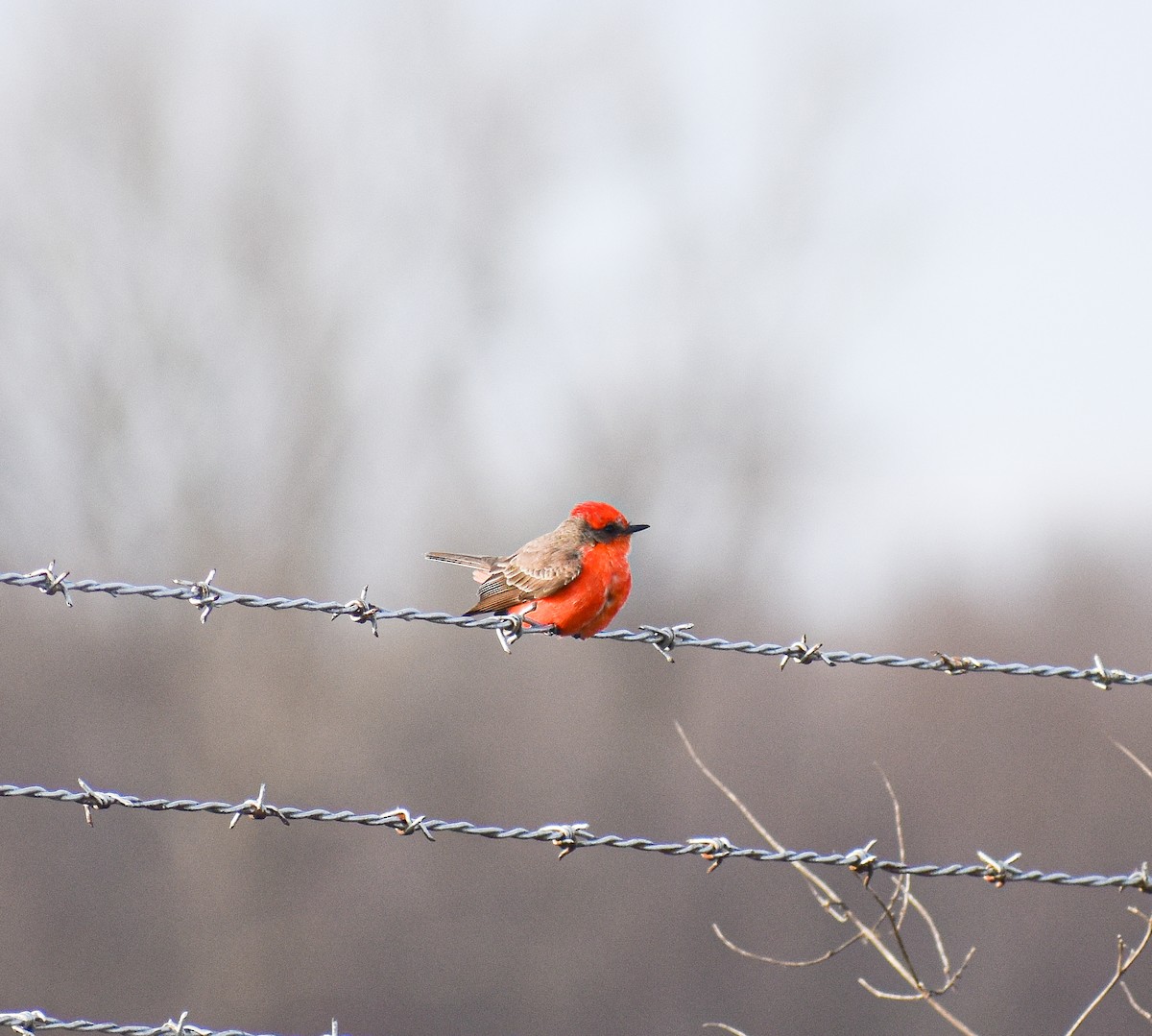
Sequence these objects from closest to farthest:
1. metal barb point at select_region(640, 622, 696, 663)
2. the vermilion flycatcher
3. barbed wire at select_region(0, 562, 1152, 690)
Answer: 1. barbed wire at select_region(0, 562, 1152, 690)
2. metal barb point at select_region(640, 622, 696, 663)
3. the vermilion flycatcher

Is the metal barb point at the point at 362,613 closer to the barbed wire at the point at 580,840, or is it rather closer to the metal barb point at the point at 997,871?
the barbed wire at the point at 580,840

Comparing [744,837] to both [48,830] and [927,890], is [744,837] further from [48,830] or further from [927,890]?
[48,830]

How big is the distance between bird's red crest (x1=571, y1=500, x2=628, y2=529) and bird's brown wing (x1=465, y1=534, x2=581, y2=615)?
158mm

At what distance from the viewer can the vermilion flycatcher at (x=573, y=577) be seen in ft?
21.6

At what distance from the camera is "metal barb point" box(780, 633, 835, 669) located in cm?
425

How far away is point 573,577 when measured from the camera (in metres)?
6.61

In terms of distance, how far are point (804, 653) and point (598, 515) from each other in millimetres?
2781

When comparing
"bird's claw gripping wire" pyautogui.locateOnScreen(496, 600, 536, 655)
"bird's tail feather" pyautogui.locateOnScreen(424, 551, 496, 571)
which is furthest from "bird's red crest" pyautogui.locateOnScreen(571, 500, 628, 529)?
"bird's claw gripping wire" pyautogui.locateOnScreen(496, 600, 536, 655)

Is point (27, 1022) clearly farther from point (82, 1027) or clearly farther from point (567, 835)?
point (567, 835)

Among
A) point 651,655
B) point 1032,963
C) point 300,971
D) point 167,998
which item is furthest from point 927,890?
point 167,998

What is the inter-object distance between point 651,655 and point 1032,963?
9.74 m

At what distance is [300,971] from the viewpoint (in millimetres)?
24547

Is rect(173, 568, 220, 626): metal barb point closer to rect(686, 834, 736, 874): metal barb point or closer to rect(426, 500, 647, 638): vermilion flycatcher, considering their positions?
rect(686, 834, 736, 874): metal barb point

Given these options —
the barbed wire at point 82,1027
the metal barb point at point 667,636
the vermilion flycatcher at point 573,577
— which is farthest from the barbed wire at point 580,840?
the vermilion flycatcher at point 573,577
